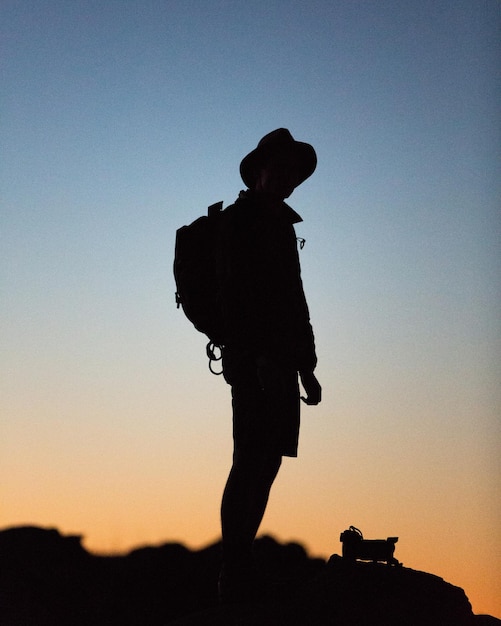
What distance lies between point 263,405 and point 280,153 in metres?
2.05

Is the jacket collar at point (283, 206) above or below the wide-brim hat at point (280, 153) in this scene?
below

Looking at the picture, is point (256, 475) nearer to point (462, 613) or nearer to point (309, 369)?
point (309, 369)

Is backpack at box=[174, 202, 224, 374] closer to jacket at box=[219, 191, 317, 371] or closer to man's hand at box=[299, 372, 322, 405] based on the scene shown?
jacket at box=[219, 191, 317, 371]

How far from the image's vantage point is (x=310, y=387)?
18.9ft

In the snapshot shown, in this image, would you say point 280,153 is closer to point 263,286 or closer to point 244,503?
point 263,286

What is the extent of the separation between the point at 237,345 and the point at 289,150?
1.67 metres

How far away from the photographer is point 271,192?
5871mm

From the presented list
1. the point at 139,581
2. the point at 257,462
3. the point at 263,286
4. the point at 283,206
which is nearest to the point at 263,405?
the point at 257,462

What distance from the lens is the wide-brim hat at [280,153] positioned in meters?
5.93

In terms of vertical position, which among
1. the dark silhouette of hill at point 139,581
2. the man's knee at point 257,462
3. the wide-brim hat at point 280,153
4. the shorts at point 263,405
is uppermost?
the wide-brim hat at point 280,153

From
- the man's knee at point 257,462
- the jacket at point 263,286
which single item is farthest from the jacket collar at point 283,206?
the man's knee at point 257,462

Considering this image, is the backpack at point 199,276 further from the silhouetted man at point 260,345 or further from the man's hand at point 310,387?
the man's hand at point 310,387

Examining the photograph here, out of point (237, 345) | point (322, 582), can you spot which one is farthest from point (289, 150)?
point (322, 582)

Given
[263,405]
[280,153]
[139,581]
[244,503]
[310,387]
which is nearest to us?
[244,503]
